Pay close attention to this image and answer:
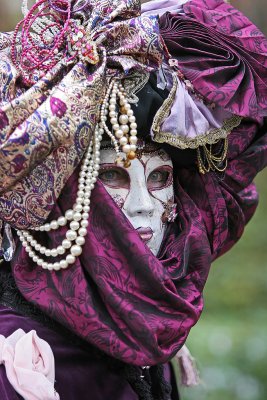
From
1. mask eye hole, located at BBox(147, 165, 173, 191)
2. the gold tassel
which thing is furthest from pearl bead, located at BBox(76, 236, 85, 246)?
the gold tassel

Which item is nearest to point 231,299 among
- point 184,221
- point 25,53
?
point 184,221

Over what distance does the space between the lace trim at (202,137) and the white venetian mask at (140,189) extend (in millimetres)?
68

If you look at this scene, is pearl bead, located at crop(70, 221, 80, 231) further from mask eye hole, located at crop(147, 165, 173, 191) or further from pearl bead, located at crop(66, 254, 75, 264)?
mask eye hole, located at crop(147, 165, 173, 191)

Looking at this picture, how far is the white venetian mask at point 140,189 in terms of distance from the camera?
1896 millimetres

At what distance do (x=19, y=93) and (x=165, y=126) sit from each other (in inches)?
13.2

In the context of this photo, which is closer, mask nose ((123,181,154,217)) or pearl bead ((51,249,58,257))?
pearl bead ((51,249,58,257))

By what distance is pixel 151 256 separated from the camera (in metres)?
1.83

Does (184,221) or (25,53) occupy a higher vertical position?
(25,53)

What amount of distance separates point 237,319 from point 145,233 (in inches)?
130

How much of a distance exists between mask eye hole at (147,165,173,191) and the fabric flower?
0.21m

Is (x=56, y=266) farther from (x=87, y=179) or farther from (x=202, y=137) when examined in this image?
(x=202, y=137)

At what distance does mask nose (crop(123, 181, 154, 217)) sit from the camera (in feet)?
6.23

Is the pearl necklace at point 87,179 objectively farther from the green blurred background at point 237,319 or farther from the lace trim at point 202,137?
the green blurred background at point 237,319

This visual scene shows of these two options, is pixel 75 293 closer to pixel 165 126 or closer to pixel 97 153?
pixel 97 153
